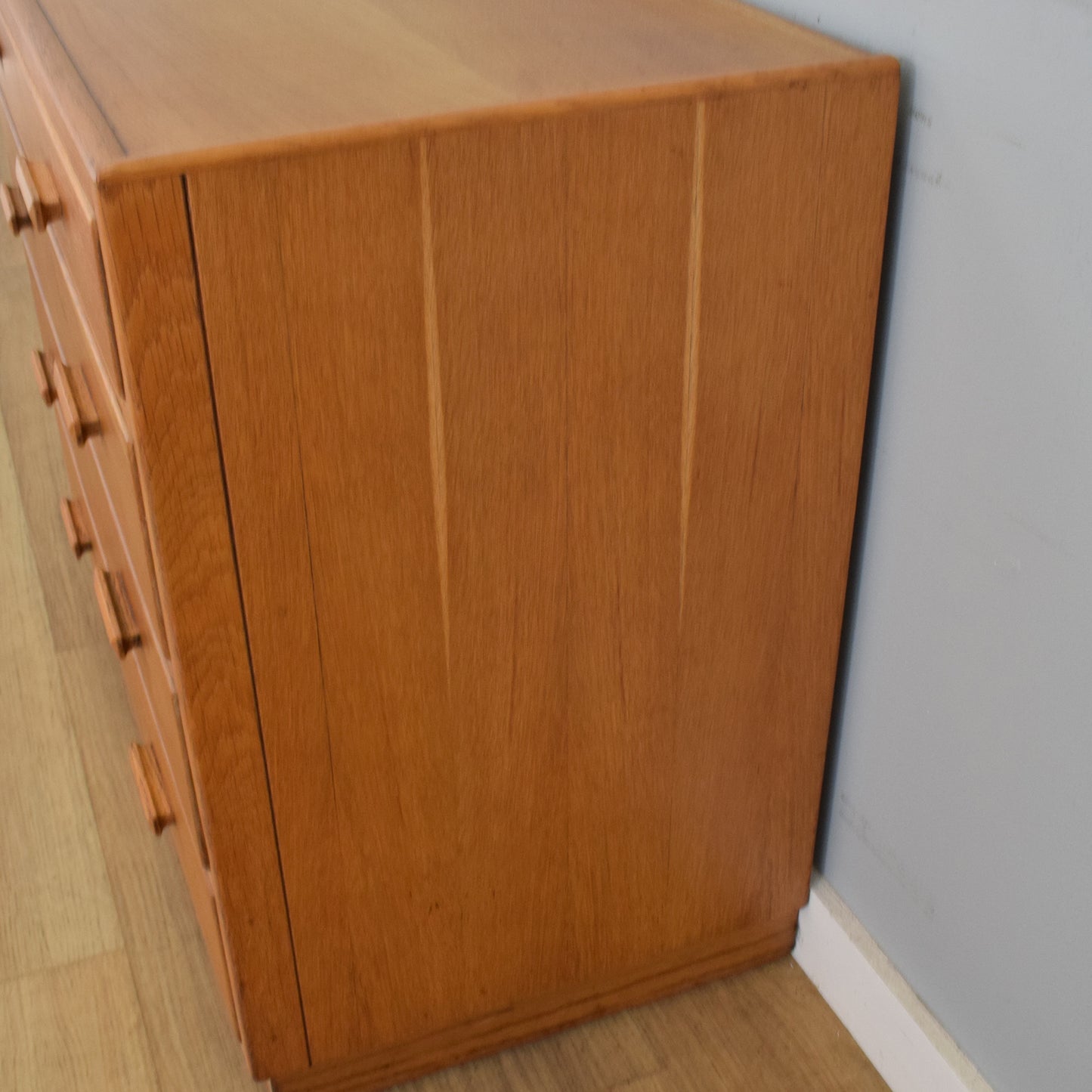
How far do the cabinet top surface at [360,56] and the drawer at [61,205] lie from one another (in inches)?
2.3

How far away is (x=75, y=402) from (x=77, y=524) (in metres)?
0.44

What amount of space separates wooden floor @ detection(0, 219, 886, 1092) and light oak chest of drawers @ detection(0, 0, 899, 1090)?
9 cm

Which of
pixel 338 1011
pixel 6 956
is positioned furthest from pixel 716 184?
pixel 6 956

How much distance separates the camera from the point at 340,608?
3.13 feet

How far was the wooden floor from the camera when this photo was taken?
4.06 feet

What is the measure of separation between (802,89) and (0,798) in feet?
3.88

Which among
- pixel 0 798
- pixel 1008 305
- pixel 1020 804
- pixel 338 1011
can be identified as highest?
pixel 1008 305

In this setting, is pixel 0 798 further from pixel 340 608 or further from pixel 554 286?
pixel 554 286

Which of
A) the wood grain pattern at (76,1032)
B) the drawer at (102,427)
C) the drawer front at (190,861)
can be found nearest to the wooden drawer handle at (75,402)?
the drawer at (102,427)

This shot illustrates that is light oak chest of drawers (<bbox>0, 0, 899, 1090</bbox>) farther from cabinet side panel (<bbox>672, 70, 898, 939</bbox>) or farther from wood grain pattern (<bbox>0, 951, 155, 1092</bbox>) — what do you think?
wood grain pattern (<bbox>0, 951, 155, 1092</bbox>)

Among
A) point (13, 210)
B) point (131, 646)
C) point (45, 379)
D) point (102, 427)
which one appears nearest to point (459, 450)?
point (102, 427)

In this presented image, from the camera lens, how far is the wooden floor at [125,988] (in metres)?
1.24

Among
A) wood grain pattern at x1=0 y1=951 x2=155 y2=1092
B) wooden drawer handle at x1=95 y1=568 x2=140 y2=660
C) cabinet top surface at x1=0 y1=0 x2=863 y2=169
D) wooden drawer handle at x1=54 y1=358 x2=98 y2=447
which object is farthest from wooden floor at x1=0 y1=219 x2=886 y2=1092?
cabinet top surface at x1=0 y1=0 x2=863 y2=169

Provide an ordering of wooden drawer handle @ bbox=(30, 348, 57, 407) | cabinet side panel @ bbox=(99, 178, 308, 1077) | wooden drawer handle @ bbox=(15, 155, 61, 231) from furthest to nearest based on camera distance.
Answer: wooden drawer handle @ bbox=(30, 348, 57, 407)
wooden drawer handle @ bbox=(15, 155, 61, 231)
cabinet side panel @ bbox=(99, 178, 308, 1077)
